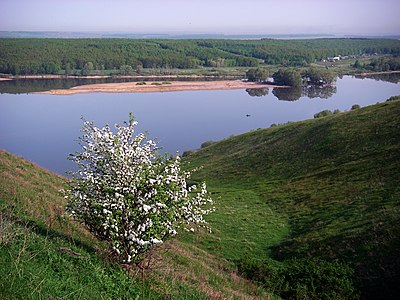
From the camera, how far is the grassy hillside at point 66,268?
28.4 ft

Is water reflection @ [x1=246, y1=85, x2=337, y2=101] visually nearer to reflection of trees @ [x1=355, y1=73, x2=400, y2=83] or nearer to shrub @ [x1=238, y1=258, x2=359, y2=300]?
reflection of trees @ [x1=355, y1=73, x2=400, y2=83]

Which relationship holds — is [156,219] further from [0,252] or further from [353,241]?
[353,241]

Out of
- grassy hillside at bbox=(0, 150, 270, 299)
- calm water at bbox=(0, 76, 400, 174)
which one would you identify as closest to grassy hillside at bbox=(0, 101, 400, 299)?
grassy hillside at bbox=(0, 150, 270, 299)

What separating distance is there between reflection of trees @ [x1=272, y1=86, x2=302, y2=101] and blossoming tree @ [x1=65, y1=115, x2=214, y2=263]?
129503 mm

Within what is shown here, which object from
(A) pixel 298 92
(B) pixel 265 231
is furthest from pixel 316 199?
(A) pixel 298 92

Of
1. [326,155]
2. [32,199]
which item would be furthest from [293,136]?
[32,199]

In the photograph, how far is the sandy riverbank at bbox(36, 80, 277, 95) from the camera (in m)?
152

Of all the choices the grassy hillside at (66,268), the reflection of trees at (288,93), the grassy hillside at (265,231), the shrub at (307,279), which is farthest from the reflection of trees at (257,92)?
the grassy hillside at (66,268)

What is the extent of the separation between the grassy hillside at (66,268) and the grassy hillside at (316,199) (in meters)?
6.43

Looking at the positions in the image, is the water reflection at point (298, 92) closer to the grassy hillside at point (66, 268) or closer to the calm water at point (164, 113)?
the calm water at point (164, 113)

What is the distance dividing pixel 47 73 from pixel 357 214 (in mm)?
190564

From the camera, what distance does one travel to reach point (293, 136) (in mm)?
54625

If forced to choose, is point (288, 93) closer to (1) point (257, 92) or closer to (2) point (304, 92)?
(2) point (304, 92)

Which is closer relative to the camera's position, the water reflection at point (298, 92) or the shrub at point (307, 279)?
the shrub at point (307, 279)
